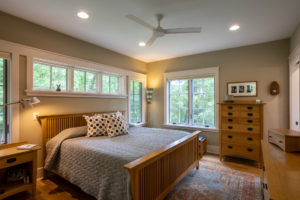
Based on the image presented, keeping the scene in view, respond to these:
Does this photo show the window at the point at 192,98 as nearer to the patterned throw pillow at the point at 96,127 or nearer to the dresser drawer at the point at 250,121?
the dresser drawer at the point at 250,121

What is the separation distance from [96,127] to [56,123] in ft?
2.35

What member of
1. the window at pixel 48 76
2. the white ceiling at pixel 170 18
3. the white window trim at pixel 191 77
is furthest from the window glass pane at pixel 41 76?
the white window trim at pixel 191 77

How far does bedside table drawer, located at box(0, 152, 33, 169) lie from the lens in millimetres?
1853

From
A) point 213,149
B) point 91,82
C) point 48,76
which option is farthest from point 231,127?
point 48,76

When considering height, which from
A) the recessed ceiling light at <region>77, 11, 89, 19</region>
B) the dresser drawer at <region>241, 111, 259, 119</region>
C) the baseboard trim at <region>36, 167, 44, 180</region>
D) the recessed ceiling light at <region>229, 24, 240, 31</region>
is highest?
the recessed ceiling light at <region>229, 24, 240, 31</region>

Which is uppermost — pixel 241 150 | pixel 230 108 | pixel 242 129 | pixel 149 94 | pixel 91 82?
pixel 91 82

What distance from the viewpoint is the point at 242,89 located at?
11.7ft

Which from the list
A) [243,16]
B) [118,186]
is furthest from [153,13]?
[118,186]

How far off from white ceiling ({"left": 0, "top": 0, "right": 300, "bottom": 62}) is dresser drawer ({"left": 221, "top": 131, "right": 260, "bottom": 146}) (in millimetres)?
1999

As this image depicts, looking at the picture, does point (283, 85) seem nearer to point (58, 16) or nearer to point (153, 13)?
point (153, 13)

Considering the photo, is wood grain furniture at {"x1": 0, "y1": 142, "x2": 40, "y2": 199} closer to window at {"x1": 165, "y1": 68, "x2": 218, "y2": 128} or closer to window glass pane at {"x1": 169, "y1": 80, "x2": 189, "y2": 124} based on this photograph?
window at {"x1": 165, "y1": 68, "x2": 218, "y2": 128}

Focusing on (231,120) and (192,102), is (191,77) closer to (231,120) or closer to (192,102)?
(192,102)

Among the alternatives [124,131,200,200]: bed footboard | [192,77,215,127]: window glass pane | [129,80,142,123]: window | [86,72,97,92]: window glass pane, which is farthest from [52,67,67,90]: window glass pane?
[192,77,215,127]: window glass pane

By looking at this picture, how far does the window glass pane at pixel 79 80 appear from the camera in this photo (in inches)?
128
